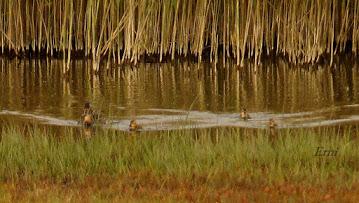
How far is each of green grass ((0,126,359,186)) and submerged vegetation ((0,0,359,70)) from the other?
5.81 metres

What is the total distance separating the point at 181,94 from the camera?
36.5 feet

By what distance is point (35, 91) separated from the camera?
11500 mm

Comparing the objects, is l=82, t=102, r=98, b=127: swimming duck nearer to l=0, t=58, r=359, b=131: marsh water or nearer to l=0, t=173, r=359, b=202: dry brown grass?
l=0, t=58, r=359, b=131: marsh water

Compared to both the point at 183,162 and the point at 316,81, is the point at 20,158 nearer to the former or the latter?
the point at 183,162

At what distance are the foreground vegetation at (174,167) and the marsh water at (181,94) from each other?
5.56 feet

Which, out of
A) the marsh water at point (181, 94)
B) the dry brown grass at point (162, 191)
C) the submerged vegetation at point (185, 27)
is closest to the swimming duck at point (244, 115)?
the marsh water at point (181, 94)

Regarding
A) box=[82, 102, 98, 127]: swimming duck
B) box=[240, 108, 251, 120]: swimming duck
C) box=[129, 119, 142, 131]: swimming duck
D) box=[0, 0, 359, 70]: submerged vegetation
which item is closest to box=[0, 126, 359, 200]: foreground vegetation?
box=[129, 119, 142, 131]: swimming duck

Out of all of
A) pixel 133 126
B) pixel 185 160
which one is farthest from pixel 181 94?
pixel 185 160

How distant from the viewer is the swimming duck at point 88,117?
29.0 ft

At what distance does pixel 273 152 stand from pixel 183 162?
725 millimetres

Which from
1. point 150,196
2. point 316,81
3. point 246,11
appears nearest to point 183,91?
point 316,81

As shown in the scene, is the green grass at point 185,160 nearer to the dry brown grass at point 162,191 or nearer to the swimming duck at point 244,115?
the dry brown grass at point 162,191

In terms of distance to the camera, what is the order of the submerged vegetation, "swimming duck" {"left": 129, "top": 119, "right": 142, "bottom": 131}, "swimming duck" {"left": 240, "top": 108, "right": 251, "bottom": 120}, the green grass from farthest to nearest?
1. the submerged vegetation
2. "swimming duck" {"left": 240, "top": 108, "right": 251, "bottom": 120}
3. "swimming duck" {"left": 129, "top": 119, "right": 142, "bottom": 131}
4. the green grass

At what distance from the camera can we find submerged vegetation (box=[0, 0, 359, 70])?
43.4ft
